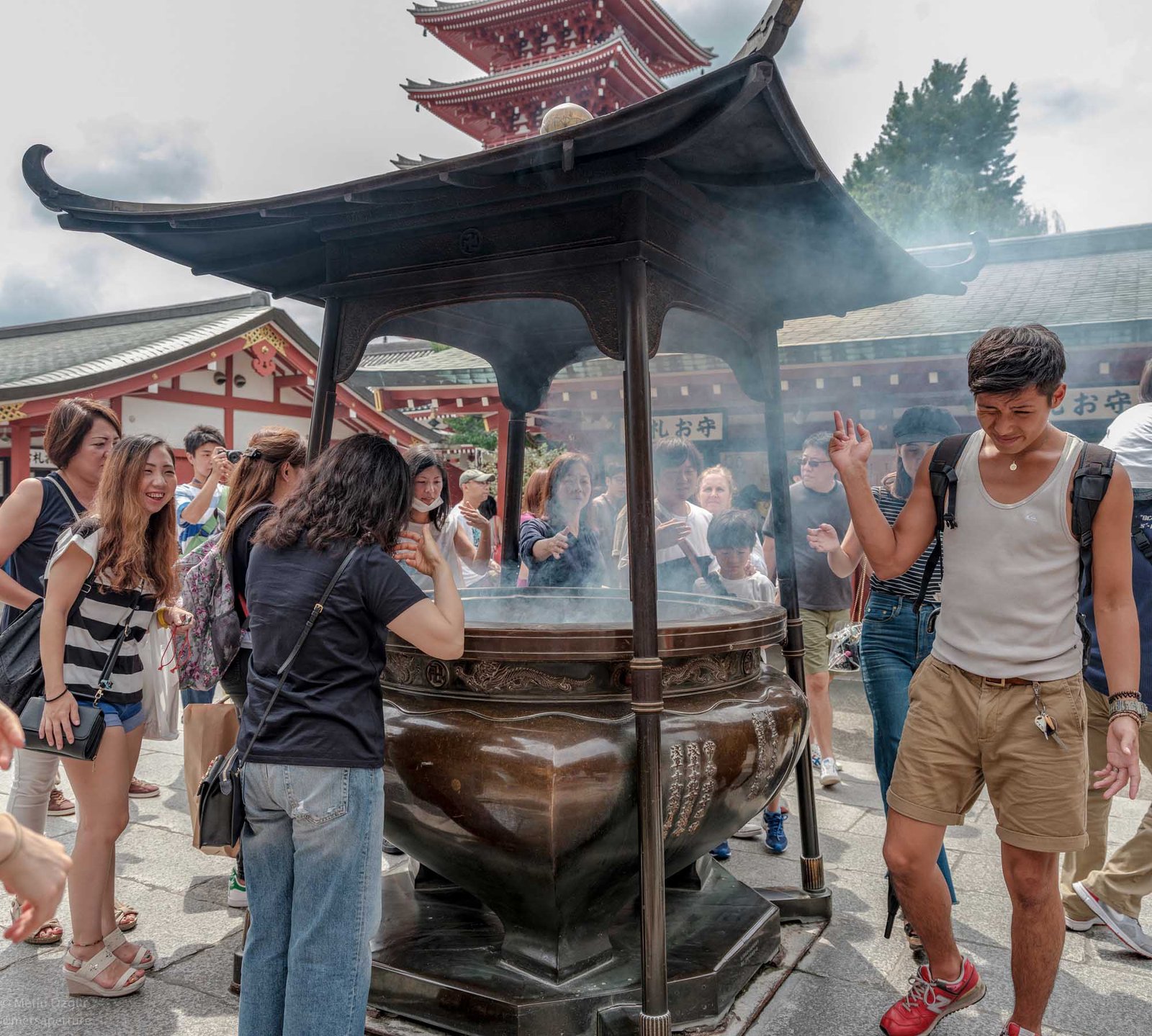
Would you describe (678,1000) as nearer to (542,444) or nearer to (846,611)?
(846,611)

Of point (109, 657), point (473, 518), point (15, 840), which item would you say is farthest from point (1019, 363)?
point (473, 518)

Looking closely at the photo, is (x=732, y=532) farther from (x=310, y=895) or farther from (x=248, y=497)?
(x=310, y=895)

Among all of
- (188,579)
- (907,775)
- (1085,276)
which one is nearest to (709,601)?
(907,775)

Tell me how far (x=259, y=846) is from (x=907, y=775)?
1740mm

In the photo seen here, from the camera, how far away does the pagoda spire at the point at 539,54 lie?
63.8 ft

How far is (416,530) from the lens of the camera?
7.81ft

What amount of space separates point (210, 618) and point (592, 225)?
1.87 m

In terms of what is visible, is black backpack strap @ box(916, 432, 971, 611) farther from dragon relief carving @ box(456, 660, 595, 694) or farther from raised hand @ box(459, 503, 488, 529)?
raised hand @ box(459, 503, 488, 529)

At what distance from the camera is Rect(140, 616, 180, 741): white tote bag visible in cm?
299

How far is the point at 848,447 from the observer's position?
8.49 feet

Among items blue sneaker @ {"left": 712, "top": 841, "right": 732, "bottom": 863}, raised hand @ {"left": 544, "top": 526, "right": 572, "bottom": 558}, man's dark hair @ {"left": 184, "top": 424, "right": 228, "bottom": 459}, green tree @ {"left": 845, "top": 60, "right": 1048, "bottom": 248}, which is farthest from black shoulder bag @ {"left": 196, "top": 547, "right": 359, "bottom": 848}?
green tree @ {"left": 845, "top": 60, "right": 1048, "bottom": 248}

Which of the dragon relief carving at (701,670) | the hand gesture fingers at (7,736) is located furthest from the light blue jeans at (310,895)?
the dragon relief carving at (701,670)

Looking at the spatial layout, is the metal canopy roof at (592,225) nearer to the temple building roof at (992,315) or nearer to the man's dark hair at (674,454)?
the man's dark hair at (674,454)

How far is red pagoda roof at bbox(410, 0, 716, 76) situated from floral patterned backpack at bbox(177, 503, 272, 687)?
19670mm
